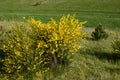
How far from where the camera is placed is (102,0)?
50.9 meters

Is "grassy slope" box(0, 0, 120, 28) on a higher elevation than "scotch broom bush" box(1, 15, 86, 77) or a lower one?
lower

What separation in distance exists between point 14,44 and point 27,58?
70cm

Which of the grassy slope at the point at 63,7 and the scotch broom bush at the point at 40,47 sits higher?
the scotch broom bush at the point at 40,47

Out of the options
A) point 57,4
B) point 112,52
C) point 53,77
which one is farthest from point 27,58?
point 57,4

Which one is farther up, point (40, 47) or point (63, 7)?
point (40, 47)

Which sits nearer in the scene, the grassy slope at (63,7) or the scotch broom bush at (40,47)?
the scotch broom bush at (40,47)

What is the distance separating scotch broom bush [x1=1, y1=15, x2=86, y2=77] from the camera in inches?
317

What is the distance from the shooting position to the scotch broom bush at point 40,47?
26.4 feet

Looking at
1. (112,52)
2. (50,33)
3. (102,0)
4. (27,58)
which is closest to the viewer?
(27,58)

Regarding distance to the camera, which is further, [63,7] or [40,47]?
[63,7]

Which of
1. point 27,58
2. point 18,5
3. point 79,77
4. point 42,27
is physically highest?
point 42,27

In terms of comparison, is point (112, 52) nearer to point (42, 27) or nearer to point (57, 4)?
point (42, 27)

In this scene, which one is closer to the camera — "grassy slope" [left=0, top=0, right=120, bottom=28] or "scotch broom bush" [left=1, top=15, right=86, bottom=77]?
"scotch broom bush" [left=1, top=15, right=86, bottom=77]

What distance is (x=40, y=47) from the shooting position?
28.6 feet
